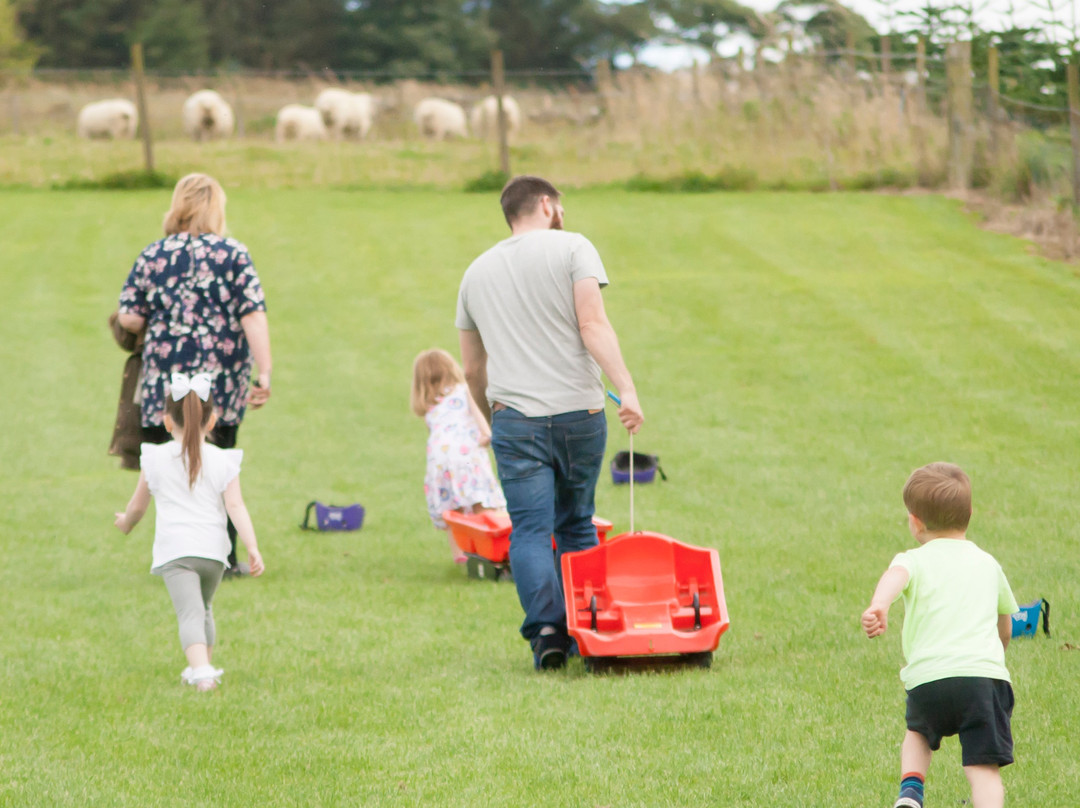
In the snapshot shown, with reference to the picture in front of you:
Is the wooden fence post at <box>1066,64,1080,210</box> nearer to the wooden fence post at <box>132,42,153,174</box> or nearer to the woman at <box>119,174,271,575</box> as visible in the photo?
the woman at <box>119,174,271,575</box>

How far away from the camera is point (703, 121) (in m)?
21.5

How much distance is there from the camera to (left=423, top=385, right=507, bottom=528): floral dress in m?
7.46

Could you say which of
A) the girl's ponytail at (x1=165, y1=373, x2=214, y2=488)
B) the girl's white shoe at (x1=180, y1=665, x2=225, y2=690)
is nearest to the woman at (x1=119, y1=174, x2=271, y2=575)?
the girl's ponytail at (x1=165, y1=373, x2=214, y2=488)

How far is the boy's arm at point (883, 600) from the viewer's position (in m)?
3.19

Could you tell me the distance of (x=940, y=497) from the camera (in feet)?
11.1

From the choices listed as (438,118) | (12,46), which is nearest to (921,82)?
(438,118)

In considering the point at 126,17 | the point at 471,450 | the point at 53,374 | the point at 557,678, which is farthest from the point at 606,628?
the point at 126,17

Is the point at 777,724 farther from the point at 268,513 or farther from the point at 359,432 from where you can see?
the point at 359,432

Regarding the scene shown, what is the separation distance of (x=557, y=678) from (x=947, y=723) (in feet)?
6.63

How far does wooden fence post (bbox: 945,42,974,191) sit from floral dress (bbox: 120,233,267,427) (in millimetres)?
14549

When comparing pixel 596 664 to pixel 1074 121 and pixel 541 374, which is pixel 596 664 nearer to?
pixel 541 374

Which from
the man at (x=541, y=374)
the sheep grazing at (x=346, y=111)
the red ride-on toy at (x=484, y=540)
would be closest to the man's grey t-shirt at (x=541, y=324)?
the man at (x=541, y=374)

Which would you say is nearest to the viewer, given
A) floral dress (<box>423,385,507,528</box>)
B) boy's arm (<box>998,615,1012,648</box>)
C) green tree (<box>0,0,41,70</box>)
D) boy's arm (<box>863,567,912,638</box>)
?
boy's arm (<box>863,567,912,638</box>)

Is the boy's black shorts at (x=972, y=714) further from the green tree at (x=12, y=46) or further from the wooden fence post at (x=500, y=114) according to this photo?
the green tree at (x=12, y=46)
